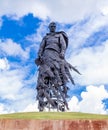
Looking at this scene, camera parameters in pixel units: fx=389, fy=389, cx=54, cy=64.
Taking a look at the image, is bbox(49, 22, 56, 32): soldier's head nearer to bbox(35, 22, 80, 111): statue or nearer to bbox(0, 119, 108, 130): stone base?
bbox(35, 22, 80, 111): statue

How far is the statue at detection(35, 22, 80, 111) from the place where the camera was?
942 inches

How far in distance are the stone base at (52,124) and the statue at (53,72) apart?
9.78 m

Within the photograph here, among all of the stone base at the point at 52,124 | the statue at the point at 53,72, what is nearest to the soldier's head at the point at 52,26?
the statue at the point at 53,72

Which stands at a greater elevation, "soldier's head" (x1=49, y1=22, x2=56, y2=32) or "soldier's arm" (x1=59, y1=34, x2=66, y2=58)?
"soldier's head" (x1=49, y1=22, x2=56, y2=32)

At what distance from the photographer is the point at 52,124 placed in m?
13.6

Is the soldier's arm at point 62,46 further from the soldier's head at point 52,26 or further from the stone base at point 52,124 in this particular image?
the stone base at point 52,124

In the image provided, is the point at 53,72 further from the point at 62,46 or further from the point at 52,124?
the point at 52,124

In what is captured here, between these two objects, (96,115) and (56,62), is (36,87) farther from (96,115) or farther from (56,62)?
(96,115)

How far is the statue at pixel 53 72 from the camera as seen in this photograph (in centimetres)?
2392

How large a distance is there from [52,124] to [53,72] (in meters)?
10.9

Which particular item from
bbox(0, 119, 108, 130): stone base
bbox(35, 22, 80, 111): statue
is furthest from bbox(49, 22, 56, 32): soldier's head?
bbox(0, 119, 108, 130): stone base

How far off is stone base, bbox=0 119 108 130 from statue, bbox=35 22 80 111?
9.78 metres

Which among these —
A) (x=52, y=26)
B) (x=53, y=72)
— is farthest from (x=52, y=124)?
(x=52, y=26)

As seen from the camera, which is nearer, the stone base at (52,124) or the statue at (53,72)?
the stone base at (52,124)
